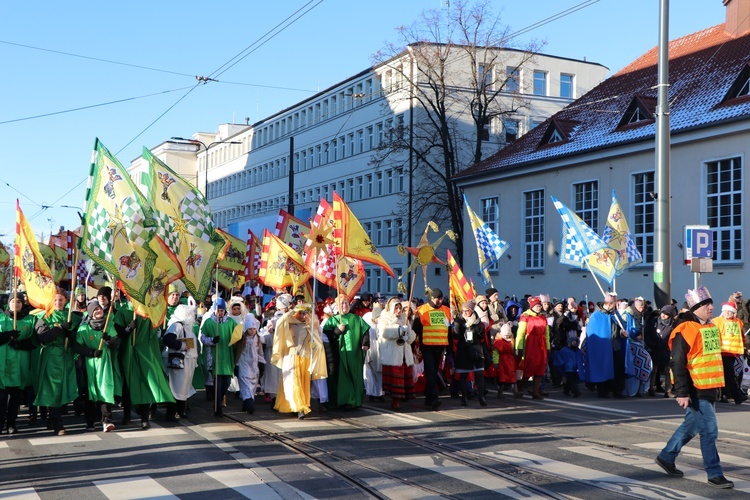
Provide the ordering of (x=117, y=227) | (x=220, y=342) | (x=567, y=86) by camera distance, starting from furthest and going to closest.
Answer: (x=567, y=86), (x=220, y=342), (x=117, y=227)

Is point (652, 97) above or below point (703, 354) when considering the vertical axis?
above

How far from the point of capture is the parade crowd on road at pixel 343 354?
11.6 meters

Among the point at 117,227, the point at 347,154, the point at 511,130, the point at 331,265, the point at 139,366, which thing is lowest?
the point at 139,366

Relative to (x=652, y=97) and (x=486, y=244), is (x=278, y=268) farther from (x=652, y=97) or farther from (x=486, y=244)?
(x=652, y=97)

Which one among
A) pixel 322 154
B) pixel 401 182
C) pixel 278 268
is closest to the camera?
pixel 278 268

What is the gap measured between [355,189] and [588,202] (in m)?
29.1

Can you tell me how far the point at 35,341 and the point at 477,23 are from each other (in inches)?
1380

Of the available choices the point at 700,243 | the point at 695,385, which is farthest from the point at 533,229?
the point at 695,385

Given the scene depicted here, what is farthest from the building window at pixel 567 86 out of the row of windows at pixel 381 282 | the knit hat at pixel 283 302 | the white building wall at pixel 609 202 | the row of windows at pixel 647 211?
the knit hat at pixel 283 302

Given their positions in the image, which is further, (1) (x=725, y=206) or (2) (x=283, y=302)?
(1) (x=725, y=206)

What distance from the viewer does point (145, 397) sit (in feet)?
40.1

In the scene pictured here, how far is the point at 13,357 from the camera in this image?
11625mm

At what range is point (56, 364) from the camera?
38.9 feet

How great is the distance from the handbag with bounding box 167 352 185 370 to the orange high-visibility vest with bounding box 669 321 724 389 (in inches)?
270
